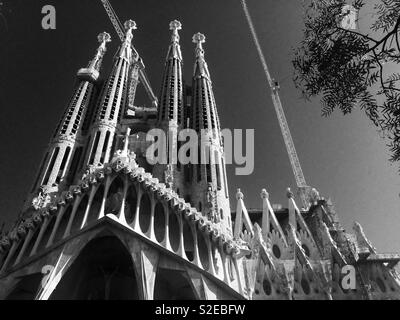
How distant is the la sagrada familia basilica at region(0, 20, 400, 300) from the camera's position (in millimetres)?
19141

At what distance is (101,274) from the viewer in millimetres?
22344

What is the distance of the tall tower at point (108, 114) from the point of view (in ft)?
102

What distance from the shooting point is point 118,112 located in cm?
3656

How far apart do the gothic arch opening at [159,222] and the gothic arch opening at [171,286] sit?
2.24m

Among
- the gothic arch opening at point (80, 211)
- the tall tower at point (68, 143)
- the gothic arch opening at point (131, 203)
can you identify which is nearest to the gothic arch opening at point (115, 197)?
the gothic arch opening at point (131, 203)

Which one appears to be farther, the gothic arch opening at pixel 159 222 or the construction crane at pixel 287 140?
the construction crane at pixel 287 140

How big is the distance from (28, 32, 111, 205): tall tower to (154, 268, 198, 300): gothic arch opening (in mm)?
13507

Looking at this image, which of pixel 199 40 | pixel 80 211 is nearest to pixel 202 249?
pixel 80 211

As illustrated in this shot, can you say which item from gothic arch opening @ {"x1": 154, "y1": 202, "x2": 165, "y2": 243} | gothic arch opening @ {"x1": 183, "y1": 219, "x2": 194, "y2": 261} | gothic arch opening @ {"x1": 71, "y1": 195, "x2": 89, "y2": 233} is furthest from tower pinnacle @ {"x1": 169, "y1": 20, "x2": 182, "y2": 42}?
gothic arch opening @ {"x1": 183, "y1": 219, "x2": 194, "y2": 261}

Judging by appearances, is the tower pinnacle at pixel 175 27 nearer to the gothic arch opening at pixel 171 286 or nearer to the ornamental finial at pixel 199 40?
the ornamental finial at pixel 199 40

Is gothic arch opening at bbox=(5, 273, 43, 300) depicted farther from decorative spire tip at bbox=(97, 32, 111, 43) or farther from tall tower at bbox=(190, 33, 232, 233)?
decorative spire tip at bbox=(97, 32, 111, 43)

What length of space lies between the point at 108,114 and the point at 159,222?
17.4m
